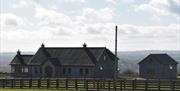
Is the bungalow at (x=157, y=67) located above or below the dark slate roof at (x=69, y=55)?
below

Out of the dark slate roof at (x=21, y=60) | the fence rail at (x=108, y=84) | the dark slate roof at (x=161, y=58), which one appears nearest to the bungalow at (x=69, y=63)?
the dark slate roof at (x=21, y=60)

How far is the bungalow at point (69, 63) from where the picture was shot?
85.2 m

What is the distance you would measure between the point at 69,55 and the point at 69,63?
2.55 metres

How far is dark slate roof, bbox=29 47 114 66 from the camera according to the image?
8580cm

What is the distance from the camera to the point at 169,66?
93.4m

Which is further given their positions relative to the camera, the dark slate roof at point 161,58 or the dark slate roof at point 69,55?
the dark slate roof at point 161,58

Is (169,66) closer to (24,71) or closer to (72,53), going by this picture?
(72,53)

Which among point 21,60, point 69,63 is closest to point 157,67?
point 69,63

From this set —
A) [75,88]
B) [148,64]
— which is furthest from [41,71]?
[75,88]

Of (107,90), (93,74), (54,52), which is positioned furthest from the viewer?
(54,52)

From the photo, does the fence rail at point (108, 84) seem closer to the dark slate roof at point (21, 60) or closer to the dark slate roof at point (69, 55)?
the dark slate roof at point (69, 55)

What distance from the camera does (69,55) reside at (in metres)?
88.6

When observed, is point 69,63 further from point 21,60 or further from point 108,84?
point 108,84

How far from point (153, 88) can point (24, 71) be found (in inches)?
1885
